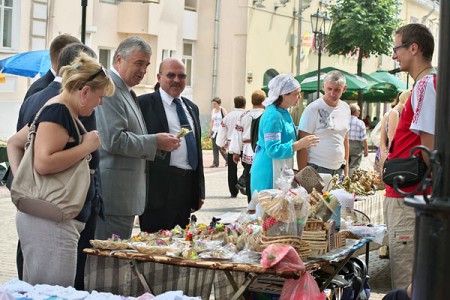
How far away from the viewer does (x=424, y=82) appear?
546 centimetres

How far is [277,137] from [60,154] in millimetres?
3398

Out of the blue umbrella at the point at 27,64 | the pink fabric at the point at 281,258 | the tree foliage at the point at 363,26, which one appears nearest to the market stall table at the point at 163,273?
the pink fabric at the point at 281,258

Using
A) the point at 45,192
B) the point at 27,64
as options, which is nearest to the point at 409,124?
the point at 45,192

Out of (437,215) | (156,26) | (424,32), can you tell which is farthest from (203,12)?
(437,215)

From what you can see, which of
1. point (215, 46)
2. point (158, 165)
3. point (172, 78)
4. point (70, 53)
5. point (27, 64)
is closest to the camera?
point (70, 53)

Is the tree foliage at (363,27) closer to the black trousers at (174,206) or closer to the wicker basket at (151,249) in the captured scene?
the black trousers at (174,206)

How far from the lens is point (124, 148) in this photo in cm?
634

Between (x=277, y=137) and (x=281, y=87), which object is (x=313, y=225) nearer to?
(x=277, y=137)

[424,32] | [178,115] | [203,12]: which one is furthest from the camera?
[203,12]

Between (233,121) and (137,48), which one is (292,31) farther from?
(137,48)

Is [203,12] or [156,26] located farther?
[203,12]

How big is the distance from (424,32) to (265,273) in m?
1.96

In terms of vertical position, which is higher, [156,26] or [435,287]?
[156,26]

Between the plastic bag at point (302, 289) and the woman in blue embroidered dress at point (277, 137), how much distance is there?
2.82 meters
